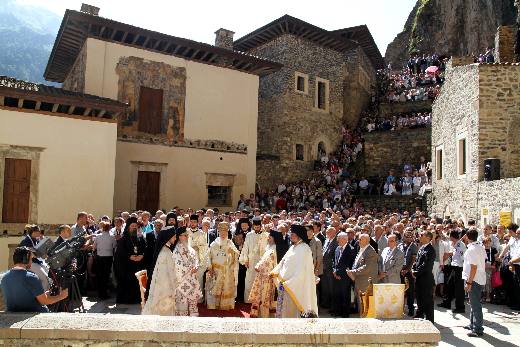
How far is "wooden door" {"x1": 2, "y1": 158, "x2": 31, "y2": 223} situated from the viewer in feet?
43.5

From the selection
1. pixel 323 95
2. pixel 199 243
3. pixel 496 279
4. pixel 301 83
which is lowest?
pixel 496 279

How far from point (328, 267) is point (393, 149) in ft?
59.5

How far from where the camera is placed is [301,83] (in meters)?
27.3

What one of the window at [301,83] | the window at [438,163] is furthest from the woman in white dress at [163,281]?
the window at [301,83]

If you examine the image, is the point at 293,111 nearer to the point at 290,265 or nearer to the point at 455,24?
the point at 455,24

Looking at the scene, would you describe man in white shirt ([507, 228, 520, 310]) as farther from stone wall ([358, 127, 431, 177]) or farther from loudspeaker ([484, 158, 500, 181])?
stone wall ([358, 127, 431, 177])

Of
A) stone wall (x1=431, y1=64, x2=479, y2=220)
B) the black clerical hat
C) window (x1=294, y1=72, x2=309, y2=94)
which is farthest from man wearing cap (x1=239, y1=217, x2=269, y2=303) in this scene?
window (x1=294, y1=72, x2=309, y2=94)

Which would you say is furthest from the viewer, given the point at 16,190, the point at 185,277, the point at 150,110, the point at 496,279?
the point at 150,110

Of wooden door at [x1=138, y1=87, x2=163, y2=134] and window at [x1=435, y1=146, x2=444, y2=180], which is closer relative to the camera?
window at [x1=435, y1=146, x2=444, y2=180]

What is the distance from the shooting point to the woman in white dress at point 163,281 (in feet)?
20.7

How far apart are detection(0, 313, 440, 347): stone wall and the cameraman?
1.06 ft

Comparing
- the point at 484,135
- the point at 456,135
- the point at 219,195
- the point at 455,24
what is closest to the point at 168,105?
the point at 219,195

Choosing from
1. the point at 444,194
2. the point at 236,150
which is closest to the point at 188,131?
the point at 236,150

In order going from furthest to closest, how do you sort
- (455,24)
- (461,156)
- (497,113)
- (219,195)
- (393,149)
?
(455,24)
(393,149)
(219,195)
(461,156)
(497,113)
